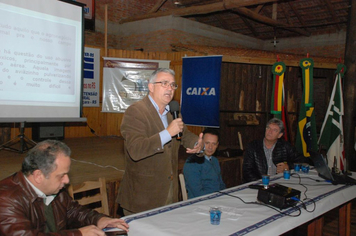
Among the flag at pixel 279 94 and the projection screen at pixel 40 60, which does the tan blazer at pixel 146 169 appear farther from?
the flag at pixel 279 94

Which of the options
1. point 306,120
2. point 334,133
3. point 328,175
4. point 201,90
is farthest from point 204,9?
point 328,175

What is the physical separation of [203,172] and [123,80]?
4.54 metres

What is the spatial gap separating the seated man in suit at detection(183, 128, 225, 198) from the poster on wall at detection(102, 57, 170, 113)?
14.0 feet

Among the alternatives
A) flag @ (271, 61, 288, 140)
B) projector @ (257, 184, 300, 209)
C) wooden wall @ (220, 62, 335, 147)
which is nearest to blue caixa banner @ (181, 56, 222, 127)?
Result: wooden wall @ (220, 62, 335, 147)

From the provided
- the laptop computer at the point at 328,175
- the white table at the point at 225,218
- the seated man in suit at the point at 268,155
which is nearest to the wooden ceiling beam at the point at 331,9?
the seated man in suit at the point at 268,155

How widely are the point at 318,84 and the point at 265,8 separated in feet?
10.3

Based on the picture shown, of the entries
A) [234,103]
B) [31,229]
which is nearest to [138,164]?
[31,229]

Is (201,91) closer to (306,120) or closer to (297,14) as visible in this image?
(306,120)

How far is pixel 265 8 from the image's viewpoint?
32.8 ft

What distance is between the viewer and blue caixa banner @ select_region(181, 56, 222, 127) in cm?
596

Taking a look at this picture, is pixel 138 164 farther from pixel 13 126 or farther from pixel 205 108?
pixel 13 126

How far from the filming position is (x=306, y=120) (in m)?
4.71

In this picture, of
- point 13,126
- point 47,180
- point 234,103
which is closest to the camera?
point 47,180

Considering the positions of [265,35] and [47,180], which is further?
[265,35]
